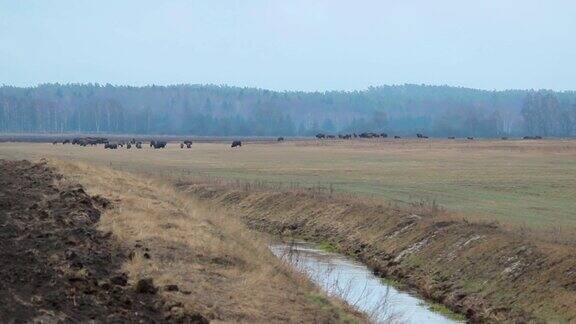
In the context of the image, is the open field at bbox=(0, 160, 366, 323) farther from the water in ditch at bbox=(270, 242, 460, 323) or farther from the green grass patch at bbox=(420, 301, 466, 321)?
the green grass patch at bbox=(420, 301, 466, 321)

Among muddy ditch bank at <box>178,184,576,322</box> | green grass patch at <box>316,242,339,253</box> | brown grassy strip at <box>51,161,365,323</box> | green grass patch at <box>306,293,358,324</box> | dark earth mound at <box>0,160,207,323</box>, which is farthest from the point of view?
green grass patch at <box>316,242,339,253</box>

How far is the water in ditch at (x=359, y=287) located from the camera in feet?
71.0

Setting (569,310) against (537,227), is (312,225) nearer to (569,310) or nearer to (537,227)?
(537,227)

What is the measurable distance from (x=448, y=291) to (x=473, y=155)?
62.0m

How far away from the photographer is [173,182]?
52031mm

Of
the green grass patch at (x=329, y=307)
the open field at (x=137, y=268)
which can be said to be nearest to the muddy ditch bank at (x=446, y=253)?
the open field at (x=137, y=268)

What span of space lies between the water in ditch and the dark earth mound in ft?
17.7

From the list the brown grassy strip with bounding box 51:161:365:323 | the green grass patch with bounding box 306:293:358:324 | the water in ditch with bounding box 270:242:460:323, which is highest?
the brown grassy strip with bounding box 51:161:365:323

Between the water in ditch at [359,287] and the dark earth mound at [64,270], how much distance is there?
212 inches

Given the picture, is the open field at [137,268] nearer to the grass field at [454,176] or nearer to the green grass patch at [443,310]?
the green grass patch at [443,310]

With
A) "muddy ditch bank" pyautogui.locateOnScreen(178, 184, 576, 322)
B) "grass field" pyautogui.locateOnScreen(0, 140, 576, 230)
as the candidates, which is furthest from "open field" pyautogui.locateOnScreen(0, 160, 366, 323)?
"grass field" pyautogui.locateOnScreen(0, 140, 576, 230)

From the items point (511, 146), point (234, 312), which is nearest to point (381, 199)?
point (234, 312)

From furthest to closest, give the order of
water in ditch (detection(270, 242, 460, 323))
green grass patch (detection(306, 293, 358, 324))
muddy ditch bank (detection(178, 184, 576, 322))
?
muddy ditch bank (detection(178, 184, 576, 322)) < water in ditch (detection(270, 242, 460, 323)) < green grass patch (detection(306, 293, 358, 324))

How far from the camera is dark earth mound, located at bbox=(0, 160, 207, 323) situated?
13297 millimetres
